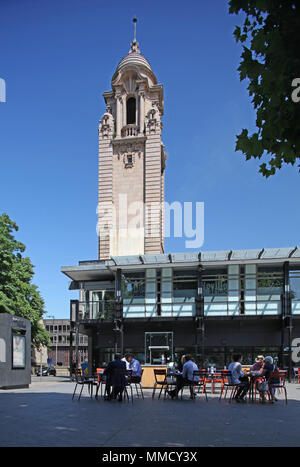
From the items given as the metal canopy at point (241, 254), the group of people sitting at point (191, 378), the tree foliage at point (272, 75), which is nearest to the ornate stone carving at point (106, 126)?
the metal canopy at point (241, 254)

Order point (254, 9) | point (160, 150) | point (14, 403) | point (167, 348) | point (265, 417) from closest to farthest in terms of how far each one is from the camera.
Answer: point (254, 9) < point (265, 417) < point (14, 403) < point (167, 348) < point (160, 150)

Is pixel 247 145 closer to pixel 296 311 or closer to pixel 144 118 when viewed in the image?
pixel 296 311

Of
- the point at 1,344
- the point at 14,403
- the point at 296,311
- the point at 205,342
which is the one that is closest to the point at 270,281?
the point at 296,311

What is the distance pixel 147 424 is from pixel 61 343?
297ft

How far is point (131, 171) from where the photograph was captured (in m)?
51.6

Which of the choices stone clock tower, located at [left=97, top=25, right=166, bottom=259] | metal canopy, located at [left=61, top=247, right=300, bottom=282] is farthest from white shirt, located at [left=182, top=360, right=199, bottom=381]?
stone clock tower, located at [left=97, top=25, right=166, bottom=259]

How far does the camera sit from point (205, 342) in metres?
34.1

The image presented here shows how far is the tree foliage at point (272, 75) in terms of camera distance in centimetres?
670

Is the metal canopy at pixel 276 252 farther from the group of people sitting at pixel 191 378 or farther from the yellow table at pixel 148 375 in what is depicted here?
the group of people sitting at pixel 191 378

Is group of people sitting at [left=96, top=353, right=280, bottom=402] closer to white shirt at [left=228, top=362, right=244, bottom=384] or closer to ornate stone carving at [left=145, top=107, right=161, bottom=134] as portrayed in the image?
white shirt at [left=228, top=362, right=244, bottom=384]

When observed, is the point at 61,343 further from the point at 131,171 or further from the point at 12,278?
the point at 12,278

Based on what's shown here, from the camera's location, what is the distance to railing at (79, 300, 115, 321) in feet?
115

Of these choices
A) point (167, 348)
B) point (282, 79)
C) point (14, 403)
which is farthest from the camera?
point (167, 348)

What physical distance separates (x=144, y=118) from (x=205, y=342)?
26.3 metres
